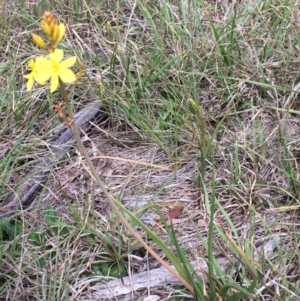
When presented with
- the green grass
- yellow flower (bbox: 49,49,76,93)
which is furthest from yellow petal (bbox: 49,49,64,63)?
the green grass

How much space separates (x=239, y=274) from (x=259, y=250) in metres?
0.19

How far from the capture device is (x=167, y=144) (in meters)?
1.79

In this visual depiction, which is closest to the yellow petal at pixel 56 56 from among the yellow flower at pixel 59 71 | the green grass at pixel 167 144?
the yellow flower at pixel 59 71

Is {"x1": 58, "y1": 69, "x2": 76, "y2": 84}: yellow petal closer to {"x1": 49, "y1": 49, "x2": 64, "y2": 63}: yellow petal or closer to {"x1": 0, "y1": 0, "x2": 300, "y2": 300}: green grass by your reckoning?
{"x1": 49, "y1": 49, "x2": 64, "y2": 63}: yellow petal

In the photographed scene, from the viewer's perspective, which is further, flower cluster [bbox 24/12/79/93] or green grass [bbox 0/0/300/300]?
green grass [bbox 0/0/300/300]

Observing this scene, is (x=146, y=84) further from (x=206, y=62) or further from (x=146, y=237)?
(x=146, y=237)

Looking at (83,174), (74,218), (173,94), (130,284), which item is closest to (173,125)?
(173,94)

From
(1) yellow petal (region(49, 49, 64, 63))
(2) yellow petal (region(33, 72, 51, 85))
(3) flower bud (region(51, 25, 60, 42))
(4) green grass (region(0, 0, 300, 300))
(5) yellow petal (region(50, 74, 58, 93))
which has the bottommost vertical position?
(4) green grass (region(0, 0, 300, 300))

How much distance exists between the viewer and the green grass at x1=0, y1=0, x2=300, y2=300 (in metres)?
1.37

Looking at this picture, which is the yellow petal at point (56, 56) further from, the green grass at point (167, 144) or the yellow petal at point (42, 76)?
the green grass at point (167, 144)

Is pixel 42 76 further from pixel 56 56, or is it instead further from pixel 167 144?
pixel 167 144

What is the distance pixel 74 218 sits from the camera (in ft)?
4.94

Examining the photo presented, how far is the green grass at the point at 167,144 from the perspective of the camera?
1371 millimetres

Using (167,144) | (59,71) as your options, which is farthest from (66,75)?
(167,144)
